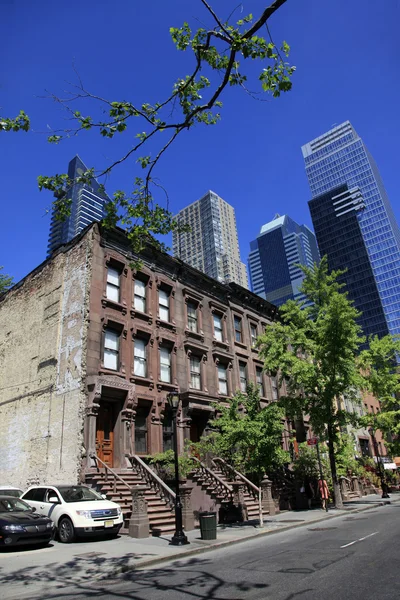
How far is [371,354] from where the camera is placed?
97.1ft

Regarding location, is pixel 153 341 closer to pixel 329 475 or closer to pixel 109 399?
pixel 109 399

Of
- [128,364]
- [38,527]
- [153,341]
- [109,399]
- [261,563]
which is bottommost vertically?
[261,563]

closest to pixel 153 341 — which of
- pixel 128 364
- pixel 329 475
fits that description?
pixel 128 364

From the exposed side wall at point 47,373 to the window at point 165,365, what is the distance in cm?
496

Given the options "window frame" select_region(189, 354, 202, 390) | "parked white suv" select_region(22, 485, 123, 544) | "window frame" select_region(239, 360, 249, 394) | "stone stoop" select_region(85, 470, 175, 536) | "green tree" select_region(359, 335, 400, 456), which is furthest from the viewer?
"green tree" select_region(359, 335, 400, 456)

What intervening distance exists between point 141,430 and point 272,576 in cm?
1255

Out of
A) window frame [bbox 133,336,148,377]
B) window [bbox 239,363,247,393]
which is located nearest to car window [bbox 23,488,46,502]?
window frame [bbox 133,336,148,377]

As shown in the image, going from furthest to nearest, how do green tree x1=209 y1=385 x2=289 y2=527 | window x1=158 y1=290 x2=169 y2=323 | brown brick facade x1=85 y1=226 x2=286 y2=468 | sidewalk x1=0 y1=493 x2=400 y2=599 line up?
window x1=158 y1=290 x2=169 y2=323 < brown brick facade x1=85 y1=226 x2=286 y2=468 < green tree x1=209 y1=385 x2=289 y2=527 < sidewalk x1=0 y1=493 x2=400 y2=599

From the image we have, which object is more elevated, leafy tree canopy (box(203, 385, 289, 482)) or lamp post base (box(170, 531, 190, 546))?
leafy tree canopy (box(203, 385, 289, 482))

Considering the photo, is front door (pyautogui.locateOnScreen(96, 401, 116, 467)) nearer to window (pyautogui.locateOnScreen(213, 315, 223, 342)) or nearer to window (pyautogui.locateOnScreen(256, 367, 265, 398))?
window (pyautogui.locateOnScreen(213, 315, 223, 342))

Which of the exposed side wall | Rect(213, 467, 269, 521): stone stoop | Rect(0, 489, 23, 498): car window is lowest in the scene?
Rect(213, 467, 269, 521): stone stoop

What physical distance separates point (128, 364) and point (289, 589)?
45.1 ft

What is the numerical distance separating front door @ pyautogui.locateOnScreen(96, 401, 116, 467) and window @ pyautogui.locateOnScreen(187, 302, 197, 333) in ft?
25.0

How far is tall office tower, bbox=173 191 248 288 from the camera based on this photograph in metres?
182
